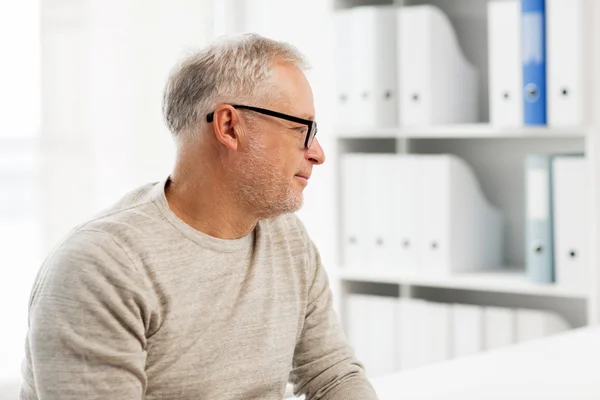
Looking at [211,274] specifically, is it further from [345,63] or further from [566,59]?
[345,63]

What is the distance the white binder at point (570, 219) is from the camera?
2.34 meters

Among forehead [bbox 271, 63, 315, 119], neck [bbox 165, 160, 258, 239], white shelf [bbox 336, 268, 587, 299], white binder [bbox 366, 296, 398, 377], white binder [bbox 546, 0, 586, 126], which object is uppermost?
white binder [bbox 546, 0, 586, 126]

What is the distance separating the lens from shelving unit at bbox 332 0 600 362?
2.58 meters

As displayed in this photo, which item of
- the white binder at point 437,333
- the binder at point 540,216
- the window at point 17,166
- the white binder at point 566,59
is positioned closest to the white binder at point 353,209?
the white binder at point 437,333

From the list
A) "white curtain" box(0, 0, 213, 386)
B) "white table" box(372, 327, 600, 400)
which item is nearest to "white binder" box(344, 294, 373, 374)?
"white curtain" box(0, 0, 213, 386)

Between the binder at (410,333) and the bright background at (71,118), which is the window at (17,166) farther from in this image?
the binder at (410,333)

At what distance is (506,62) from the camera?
2432 mm

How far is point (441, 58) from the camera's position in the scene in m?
→ 2.60

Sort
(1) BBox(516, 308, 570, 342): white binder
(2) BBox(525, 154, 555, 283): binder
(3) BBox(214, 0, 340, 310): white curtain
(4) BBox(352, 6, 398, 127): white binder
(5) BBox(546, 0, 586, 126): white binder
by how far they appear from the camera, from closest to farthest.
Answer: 1. (5) BBox(546, 0, 586, 126): white binder
2. (2) BBox(525, 154, 555, 283): binder
3. (1) BBox(516, 308, 570, 342): white binder
4. (4) BBox(352, 6, 398, 127): white binder
5. (3) BBox(214, 0, 340, 310): white curtain

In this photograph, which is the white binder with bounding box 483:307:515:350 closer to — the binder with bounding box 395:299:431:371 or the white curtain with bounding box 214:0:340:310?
the binder with bounding box 395:299:431:371

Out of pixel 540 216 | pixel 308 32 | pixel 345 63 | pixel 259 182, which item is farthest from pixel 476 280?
pixel 259 182

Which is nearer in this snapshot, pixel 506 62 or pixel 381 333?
pixel 506 62

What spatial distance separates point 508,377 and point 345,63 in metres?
1.40

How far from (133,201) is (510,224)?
1787 millimetres
